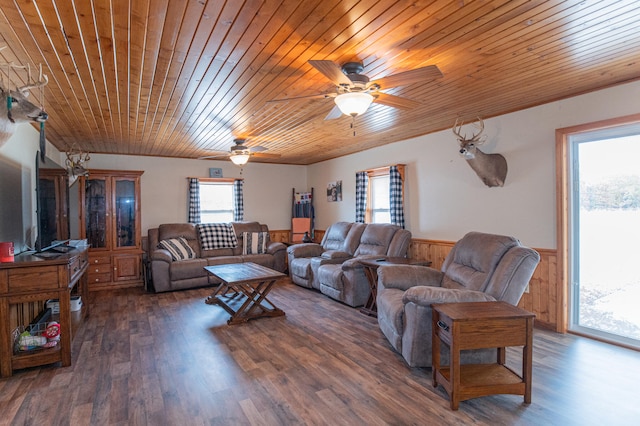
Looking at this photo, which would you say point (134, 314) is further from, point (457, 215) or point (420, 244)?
point (457, 215)

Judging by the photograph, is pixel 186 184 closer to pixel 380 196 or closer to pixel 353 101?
pixel 380 196

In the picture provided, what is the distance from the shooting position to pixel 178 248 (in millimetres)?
5910

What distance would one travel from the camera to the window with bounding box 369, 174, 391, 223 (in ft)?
18.9

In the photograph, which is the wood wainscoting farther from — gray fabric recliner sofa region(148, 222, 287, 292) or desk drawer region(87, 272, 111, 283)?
desk drawer region(87, 272, 111, 283)

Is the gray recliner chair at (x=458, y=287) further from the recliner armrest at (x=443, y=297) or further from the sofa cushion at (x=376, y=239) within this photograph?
the sofa cushion at (x=376, y=239)

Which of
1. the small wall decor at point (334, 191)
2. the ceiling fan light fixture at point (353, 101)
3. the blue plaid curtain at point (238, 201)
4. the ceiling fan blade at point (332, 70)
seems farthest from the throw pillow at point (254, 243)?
the ceiling fan blade at point (332, 70)

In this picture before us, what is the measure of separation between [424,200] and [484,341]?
120 inches

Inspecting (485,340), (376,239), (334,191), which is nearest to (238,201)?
(334,191)

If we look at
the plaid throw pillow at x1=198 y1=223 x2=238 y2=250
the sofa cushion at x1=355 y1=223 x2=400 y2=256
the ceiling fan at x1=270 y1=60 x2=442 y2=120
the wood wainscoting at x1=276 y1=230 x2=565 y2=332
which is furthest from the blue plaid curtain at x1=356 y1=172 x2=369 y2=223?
the ceiling fan at x1=270 y1=60 x2=442 y2=120

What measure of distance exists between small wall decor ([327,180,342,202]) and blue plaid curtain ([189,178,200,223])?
2.58m

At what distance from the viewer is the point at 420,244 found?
199 inches

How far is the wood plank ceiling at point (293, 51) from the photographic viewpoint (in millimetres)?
1844

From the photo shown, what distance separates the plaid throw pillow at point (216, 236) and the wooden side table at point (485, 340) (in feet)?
16.0

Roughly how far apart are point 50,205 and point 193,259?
2573 millimetres
